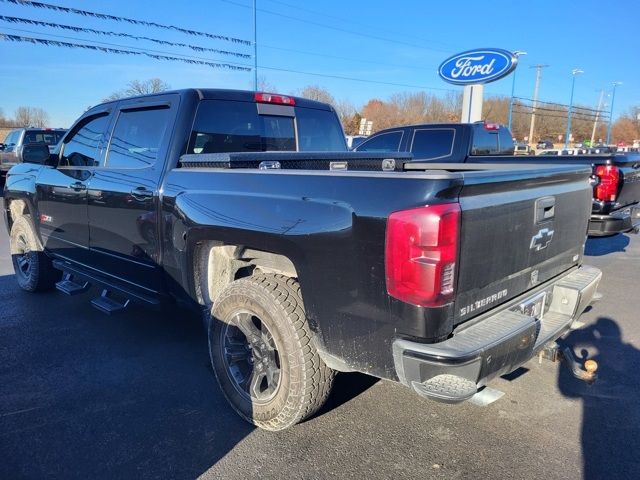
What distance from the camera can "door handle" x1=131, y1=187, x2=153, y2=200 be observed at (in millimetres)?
3602

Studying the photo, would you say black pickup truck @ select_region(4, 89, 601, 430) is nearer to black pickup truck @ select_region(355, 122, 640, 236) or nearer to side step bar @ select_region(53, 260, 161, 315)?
side step bar @ select_region(53, 260, 161, 315)

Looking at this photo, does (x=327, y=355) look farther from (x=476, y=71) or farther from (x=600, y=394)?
(x=476, y=71)

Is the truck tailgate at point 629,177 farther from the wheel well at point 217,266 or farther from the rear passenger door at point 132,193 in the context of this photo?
the rear passenger door at point 132,193

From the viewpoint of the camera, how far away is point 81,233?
4574 millimetres

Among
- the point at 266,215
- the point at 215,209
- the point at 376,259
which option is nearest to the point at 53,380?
the point at 215,209

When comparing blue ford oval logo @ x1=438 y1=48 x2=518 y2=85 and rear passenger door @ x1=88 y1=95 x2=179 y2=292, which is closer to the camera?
rear passenger door @ x1=88 y1=95 x2=179 y2=292

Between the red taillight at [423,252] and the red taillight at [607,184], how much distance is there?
15.1ft

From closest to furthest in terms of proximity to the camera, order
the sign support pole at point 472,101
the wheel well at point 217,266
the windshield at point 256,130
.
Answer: the wheel well at point 217,266, the windshield at point 256,130, the sign support pole at point 472,101

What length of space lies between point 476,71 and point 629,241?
10856 millimetres

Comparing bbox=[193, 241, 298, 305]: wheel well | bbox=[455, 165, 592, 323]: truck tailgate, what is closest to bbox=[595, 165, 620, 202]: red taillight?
bbox=[455, 165, 592, 323]: truck tailgate

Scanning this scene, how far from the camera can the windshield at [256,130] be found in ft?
12.3

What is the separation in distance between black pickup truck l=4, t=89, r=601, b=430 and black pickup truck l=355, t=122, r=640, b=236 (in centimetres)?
281

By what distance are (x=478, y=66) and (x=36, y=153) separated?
1708 centimetres

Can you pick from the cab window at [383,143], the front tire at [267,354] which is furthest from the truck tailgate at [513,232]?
the cab window at [383,143]
